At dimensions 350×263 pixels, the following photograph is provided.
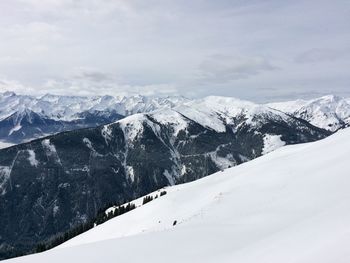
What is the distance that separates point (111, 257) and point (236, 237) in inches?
339

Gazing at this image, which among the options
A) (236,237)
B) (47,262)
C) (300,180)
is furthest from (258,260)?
(300,180)

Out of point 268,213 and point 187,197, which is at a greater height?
point 268,213

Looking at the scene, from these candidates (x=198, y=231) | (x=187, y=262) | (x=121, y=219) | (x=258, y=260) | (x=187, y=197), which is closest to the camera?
(x=258, y=260)

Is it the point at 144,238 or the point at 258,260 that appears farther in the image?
the point at 144,238

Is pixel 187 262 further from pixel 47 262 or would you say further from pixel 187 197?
pixel 187 197

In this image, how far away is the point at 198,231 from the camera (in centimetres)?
2856

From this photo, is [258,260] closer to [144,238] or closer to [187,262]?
[187,262]

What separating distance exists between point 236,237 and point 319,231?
5.84 metres

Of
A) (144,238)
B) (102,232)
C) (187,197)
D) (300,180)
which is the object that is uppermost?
(144,238)

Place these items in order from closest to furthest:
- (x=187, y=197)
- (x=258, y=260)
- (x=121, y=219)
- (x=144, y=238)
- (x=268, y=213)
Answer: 1. (x=258, y=260)
2. (x=144, y=238)
3. (x=268, y=213)
4. (x=187, y=197)
5. (x=121, y=219)

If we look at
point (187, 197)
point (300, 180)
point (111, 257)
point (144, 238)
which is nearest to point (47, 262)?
point (111, 257)

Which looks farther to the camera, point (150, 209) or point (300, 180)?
point (150, 209)

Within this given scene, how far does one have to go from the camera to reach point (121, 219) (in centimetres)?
10812

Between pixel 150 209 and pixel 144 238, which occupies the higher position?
pixel 144 238
